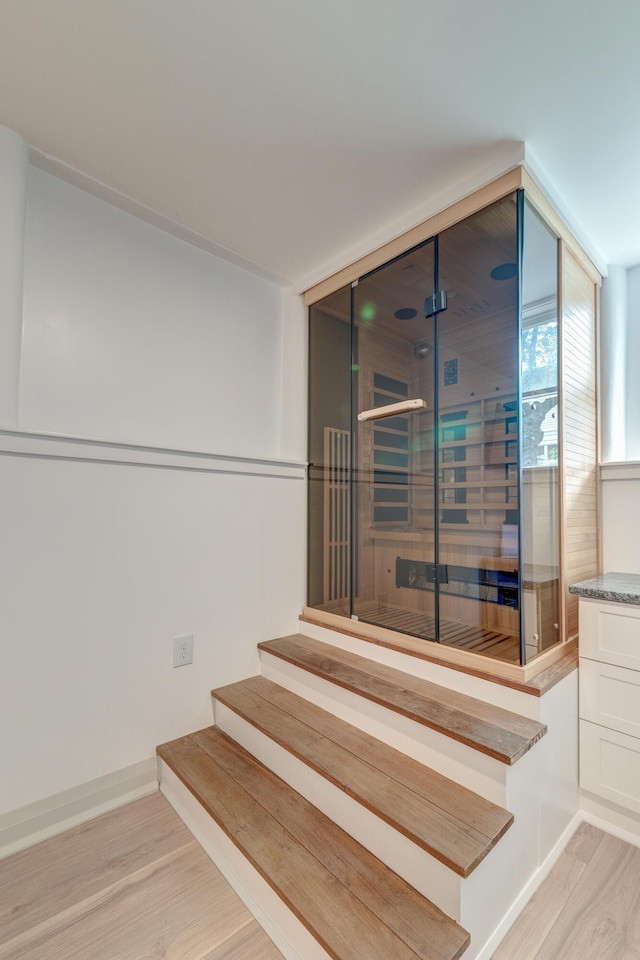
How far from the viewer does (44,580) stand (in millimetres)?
1603

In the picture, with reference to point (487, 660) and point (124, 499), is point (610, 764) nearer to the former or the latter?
point (487, 660)

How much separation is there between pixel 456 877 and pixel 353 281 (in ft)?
7.78

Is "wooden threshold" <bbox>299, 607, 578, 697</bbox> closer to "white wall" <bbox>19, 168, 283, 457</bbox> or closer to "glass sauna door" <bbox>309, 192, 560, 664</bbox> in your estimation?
"glass sauna door" <bbox>309, 192, 560, 664</bbox>

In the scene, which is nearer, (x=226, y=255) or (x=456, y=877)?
(x=456, y=877)

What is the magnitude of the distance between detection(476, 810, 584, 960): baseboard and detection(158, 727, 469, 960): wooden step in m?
0.21

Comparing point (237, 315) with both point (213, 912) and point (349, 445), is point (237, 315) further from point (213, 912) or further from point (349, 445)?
point (213, 912)

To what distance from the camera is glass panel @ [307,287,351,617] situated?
7.88 feet

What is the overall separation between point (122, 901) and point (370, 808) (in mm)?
806

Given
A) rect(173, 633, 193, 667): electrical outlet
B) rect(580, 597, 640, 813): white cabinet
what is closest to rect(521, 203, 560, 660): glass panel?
rect(580, 597, 640, 813): white cabinet

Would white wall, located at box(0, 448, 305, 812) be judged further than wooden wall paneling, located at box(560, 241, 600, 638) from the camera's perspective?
No

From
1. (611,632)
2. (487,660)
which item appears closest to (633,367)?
(611,632)

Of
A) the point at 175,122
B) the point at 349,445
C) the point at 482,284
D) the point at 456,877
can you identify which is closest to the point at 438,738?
the point at 456,877

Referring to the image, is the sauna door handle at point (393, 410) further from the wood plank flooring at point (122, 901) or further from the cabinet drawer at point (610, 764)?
the wood plank flooring at point (122, 901)

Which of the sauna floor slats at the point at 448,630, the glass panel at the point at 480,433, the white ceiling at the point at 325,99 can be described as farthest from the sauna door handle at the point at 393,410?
the sauna floor slats at the point at 448,630
